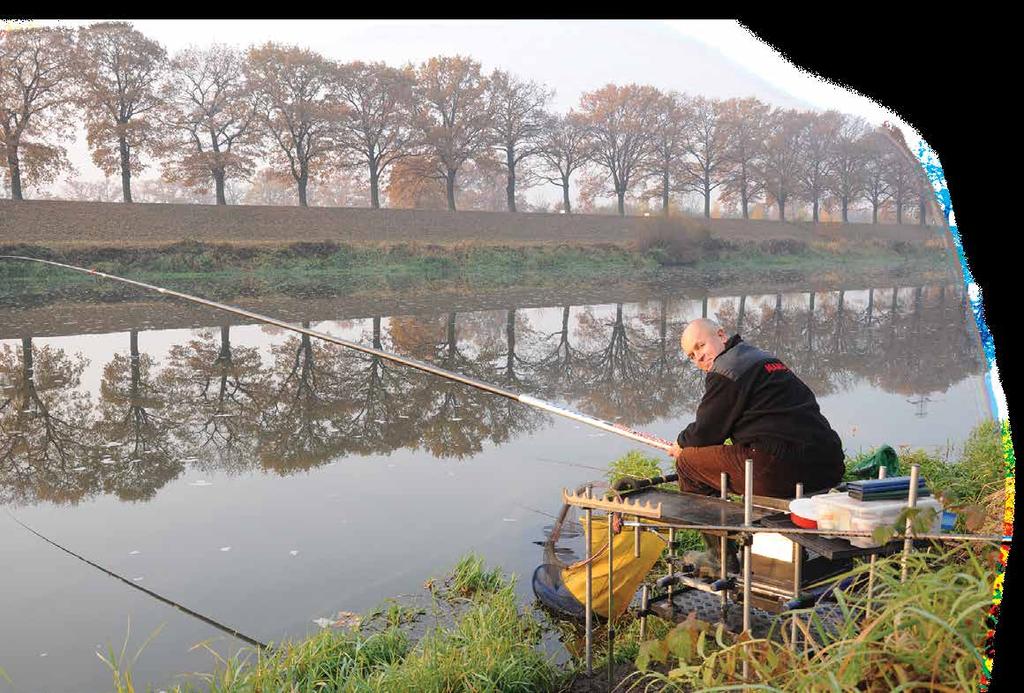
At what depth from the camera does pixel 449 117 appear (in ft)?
142

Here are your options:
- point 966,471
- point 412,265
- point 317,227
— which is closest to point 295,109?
point 317,227

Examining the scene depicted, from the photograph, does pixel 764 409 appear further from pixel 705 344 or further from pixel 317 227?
pixel 317 227

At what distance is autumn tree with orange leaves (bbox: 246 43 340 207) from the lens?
39031 mm

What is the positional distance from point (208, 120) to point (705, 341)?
126 feet

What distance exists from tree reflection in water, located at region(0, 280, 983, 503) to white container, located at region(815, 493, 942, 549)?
4.74ft

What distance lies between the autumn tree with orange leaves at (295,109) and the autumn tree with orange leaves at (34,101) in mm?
8182

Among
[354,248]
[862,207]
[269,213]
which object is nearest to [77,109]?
[269,213]

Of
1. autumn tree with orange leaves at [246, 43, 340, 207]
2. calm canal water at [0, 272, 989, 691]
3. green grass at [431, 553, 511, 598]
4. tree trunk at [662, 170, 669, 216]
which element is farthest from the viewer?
autumn tree with orange leaves at [246, 43, 340, 207]

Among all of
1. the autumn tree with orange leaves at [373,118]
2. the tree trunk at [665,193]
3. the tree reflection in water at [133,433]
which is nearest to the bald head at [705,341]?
the tree reflection in water at [133,433]

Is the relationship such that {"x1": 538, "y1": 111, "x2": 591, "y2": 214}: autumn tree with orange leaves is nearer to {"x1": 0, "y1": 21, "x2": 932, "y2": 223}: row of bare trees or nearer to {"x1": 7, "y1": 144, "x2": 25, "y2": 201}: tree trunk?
{"x1": 0, "y1": 21, "x2": 932, "y2": 223}: row of bare trees

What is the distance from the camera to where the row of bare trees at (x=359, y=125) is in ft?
102

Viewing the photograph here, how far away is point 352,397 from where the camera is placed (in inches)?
469

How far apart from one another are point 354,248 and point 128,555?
86.9 ft

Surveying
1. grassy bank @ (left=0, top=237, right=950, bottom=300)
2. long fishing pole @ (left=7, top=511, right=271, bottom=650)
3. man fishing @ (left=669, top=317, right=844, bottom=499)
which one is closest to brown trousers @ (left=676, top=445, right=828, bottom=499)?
man fishing @ (left=669, top=317, right=844, bottom=499)
